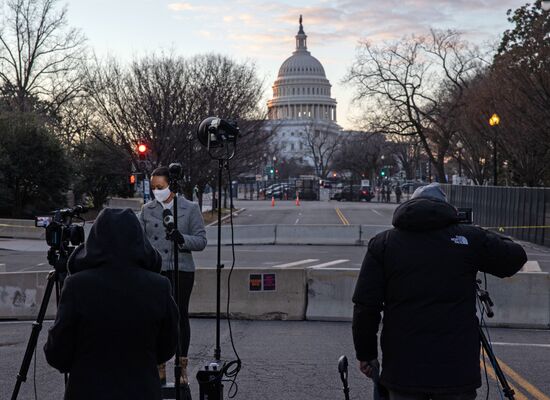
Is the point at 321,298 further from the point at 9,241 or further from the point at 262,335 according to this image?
the point at 9,241

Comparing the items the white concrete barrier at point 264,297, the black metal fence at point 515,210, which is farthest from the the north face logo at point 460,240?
the black metal fence at point 515,210

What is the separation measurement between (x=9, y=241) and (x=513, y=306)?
21.6 metres

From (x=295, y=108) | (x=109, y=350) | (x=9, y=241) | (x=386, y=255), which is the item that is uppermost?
(x=295, y=108)

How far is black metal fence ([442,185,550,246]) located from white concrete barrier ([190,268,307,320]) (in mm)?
12737

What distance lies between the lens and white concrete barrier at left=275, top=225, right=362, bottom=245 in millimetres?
25828

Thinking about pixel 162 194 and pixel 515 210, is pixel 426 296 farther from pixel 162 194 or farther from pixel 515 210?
pixel 515 210

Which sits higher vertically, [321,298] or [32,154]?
[32,154]

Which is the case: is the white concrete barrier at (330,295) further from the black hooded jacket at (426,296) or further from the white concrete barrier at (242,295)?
the black hooded jacket at (426,296)

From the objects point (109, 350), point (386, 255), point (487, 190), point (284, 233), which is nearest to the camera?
point (109, 350)

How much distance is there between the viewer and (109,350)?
3.43 m

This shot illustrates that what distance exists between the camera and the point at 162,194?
21.9 feet

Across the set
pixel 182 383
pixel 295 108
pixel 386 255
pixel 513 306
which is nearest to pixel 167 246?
pixel 182 383

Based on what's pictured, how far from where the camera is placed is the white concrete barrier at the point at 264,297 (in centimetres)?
1081

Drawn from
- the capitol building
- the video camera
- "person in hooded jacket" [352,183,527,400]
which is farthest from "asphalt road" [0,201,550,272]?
the capitol building
